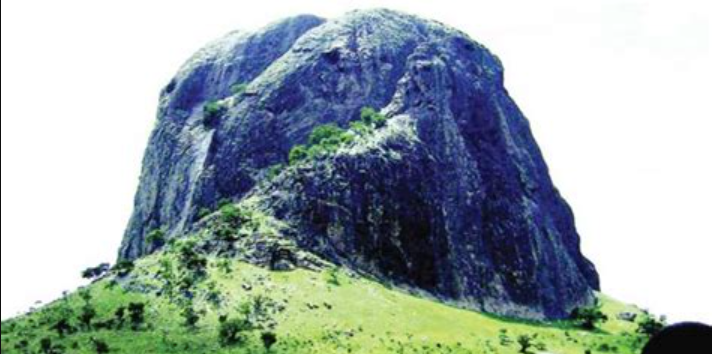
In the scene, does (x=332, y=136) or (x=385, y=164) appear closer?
(x=385, y=164)

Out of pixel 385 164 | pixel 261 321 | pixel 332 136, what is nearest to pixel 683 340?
pixel 261 321

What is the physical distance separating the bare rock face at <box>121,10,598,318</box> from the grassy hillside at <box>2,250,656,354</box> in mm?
13414

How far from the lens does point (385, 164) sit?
128m

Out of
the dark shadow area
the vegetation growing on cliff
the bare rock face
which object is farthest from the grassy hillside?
the dark shadow area

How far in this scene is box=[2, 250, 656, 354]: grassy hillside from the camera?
7906 cm

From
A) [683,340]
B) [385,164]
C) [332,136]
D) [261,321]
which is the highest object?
[332,136]

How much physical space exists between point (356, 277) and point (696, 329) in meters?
106

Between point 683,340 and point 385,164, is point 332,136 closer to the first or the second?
point 385,164

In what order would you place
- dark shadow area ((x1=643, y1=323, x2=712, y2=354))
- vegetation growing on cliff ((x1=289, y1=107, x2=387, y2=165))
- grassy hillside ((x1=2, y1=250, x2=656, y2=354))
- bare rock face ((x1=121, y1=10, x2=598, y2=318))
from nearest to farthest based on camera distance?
Answer: dark shadow area ((x1=643, y1=323, x2=712, y2=354)), grassy hillside ((x1=2, y1=250, x2=656, y2=354)), bare rock face ((x1=121, y1=10, x2=598, y2=318)), vegetation growing on cliff ((x1=289, y1=107, x2=387, y2=165))

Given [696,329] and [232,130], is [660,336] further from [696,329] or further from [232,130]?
[232,130]

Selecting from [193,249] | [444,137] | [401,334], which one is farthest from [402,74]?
[401,334]

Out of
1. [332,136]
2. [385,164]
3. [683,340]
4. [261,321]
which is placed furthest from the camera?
[332,136]

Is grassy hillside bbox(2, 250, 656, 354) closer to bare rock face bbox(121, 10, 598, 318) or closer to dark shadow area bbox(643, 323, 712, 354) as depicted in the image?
bare rock face bbox(121, 10, 598, 318)

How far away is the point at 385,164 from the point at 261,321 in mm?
46505
